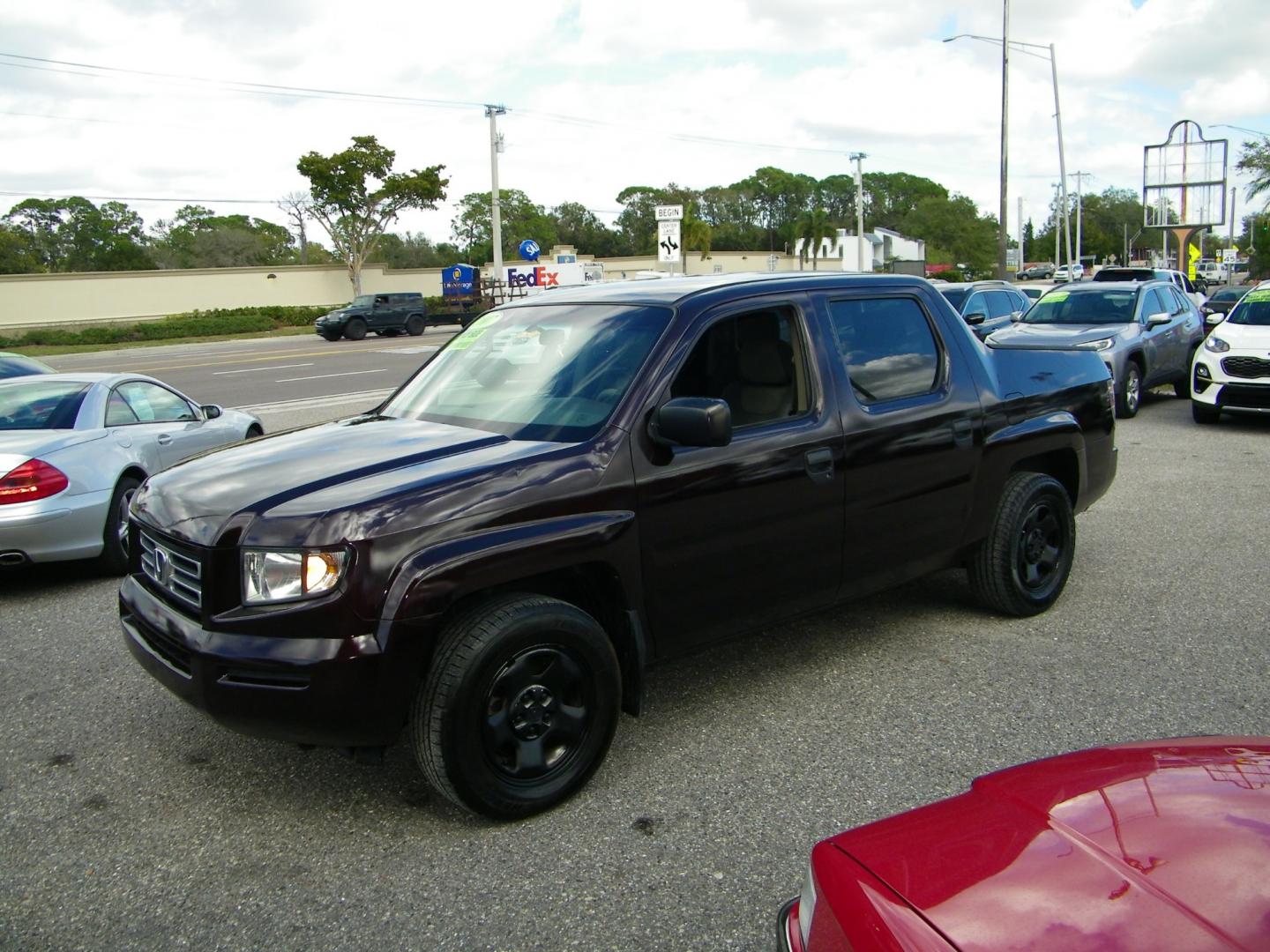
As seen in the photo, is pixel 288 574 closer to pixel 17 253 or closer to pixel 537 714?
pixel 537 714

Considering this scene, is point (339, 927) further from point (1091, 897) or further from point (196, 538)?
point (1091, 897)

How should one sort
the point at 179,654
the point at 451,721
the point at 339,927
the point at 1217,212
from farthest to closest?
the point at 1217,212 < the point at 179,654 < the point at 451,721 < the point at 339,927

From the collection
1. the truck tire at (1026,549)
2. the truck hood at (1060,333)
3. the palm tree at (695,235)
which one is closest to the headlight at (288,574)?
the truck tire at (1026,549)

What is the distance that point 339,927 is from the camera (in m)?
2.94

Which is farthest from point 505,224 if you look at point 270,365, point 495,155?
point 270,365

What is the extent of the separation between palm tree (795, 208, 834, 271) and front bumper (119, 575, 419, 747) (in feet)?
265

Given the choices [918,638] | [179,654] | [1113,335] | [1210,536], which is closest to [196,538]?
[179,654]

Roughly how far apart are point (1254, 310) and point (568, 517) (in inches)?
496

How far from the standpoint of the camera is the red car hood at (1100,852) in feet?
5.12

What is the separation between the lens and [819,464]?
4238 mm

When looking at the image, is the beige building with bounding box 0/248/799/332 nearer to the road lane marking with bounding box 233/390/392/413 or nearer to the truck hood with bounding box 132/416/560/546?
the road lane marking with bounding box 233/390/392/413

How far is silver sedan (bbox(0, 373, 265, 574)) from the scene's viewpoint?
6070 millimetres

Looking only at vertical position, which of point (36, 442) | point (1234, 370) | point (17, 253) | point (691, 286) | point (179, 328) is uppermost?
point (17, 253)

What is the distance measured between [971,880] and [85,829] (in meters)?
3.07
